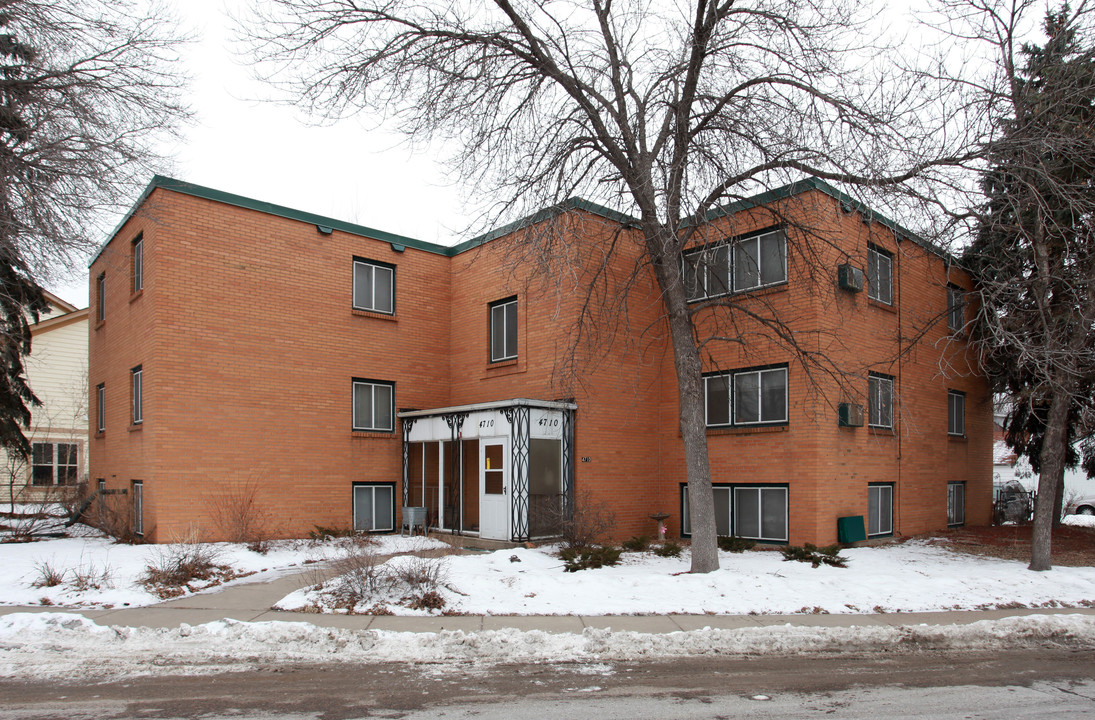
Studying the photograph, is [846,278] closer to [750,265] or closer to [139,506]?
[750,265]

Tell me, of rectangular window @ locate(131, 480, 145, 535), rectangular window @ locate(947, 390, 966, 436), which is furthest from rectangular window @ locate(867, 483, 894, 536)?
rectangular window @ locate(131, 480, 145, 535)

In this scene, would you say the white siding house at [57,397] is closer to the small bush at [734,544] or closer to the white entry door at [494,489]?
the white entry door at [494,489]

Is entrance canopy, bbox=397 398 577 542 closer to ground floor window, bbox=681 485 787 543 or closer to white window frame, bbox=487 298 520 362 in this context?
white window frame, bbox=487 298 520 362

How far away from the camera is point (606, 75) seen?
12.5 meters

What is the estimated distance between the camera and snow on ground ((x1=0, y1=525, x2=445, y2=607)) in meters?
10.0

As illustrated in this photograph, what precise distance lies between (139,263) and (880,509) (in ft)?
55.3

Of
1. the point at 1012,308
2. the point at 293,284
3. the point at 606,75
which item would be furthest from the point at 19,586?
the point at 1012,308

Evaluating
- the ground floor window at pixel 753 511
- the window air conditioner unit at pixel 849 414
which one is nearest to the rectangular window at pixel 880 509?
the window air conditioner unit at pixel 849 414

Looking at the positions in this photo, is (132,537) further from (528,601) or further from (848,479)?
(848,479)

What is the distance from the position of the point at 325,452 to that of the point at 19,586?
6857 mm

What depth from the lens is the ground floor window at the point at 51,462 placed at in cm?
2702

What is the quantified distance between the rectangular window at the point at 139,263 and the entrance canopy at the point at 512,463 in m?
6.69

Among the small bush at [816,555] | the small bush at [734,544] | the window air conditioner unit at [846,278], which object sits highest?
the window air conditioner unit at [846,278]

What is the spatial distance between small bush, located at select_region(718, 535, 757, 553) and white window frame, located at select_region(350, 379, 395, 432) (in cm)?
816
